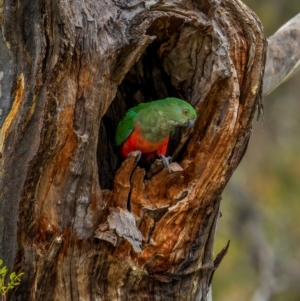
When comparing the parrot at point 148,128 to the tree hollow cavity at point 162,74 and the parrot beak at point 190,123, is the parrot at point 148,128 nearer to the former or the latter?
the tree hollow cavity at point 162,74

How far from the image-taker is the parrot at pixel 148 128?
203 inches

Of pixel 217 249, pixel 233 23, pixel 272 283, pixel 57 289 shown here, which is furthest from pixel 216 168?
pixel 217 249

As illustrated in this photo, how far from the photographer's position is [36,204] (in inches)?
158

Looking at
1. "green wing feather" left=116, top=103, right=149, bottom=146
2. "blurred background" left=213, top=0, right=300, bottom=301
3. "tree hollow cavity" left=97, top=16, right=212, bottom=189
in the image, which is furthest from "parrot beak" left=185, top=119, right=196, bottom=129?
"blurred background" left=213, top=0, right=300, bottom=301

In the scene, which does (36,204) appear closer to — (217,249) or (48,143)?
(48,143)

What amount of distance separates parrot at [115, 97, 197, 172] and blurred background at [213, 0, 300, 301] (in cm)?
670

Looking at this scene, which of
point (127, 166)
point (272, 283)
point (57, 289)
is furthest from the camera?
point (272, 283)

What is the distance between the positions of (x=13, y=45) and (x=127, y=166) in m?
1.18

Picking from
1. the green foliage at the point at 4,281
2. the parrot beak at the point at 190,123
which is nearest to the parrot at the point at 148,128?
the parrot beak at the point at 190,123

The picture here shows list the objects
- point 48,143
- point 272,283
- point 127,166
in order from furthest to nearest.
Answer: point 272,283
point 127,166
point 48,143

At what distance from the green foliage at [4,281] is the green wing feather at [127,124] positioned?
1.79 m

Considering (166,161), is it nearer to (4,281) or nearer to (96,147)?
(96,147)

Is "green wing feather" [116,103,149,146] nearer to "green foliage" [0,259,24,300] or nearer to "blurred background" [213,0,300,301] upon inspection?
"green foliage" [0,259,24,300]

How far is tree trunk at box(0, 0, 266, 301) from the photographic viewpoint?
3.91m
